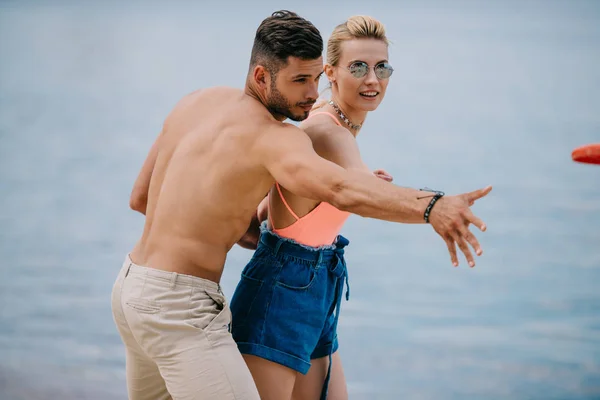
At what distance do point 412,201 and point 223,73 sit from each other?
8088 millimetres

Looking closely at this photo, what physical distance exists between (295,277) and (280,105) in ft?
1.83

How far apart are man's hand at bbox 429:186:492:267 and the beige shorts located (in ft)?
2.47

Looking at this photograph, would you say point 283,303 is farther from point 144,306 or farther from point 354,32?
point 354,32

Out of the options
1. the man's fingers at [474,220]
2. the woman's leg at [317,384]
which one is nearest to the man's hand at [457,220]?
the man's fingers at [474,220]

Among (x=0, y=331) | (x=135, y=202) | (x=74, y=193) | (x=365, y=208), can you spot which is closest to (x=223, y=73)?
(x=74, y=193)

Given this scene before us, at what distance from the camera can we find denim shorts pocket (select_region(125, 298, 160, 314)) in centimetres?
268

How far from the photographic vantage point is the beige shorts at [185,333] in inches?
104

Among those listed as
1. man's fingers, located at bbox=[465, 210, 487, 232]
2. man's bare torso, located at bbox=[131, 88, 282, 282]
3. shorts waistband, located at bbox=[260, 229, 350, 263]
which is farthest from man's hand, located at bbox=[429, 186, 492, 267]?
shorts waistband, located at bbox=[260, 229, 350, 263]

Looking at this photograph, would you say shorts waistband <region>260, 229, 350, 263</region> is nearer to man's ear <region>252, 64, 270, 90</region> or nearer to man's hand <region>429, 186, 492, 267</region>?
man's ear <region>252, 64, 270, 90</region>

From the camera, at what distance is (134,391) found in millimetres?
2934

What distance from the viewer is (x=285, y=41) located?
2.66 metres

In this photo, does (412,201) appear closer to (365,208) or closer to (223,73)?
(365,208)

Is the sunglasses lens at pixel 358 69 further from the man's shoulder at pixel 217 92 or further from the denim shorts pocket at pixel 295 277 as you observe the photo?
the denim shorts pocket at pixel 295 277

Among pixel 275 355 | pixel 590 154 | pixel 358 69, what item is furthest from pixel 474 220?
pixel 358 69
